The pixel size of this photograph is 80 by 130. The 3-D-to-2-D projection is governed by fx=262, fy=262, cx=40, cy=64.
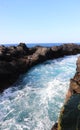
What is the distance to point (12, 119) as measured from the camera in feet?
49.1

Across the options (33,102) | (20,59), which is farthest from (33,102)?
(20,59)

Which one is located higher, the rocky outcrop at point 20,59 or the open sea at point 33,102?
the rocky outcrop at point 20,59

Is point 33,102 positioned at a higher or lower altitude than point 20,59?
lower

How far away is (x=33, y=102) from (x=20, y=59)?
1599cm

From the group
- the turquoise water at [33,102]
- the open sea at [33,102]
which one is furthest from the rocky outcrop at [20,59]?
the turquoise water at [33,102]

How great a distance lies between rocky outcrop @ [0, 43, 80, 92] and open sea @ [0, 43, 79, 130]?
4.33 feet

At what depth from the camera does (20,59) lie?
109 feet

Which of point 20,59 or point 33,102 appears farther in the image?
point 20,59

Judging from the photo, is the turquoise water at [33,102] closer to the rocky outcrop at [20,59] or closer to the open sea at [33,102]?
the open sea at [33,102]

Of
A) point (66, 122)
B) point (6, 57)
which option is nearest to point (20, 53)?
point (6, 57)

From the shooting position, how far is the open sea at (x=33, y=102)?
14.3 metres

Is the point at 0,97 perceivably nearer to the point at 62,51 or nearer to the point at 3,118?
the point at 3,118

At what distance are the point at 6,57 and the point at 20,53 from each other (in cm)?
737

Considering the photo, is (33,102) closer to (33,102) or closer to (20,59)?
(33,102)
